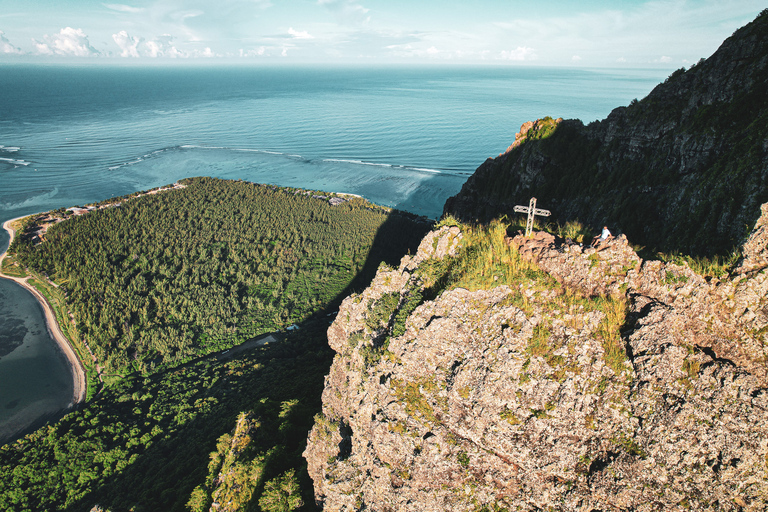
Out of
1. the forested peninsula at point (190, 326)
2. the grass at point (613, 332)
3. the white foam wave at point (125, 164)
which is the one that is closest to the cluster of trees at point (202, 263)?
the forested peninsula at point (190, 326)

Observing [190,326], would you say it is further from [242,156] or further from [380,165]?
[242,156]

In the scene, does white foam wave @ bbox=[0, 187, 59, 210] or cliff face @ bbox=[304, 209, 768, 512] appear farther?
white foam wave @ bbox=[0, 187, 59, 210]

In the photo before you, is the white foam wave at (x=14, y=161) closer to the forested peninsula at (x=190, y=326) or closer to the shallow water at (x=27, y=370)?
the forested peninsula at (x=190, y=326)

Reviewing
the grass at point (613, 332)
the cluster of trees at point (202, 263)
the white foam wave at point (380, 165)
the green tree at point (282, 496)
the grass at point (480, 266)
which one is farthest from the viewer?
the white foam wave at point (380, 165)

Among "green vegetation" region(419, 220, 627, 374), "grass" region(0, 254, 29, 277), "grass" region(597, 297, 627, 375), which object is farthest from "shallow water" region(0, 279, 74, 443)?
"grass" region(597, 297, 627, 375)

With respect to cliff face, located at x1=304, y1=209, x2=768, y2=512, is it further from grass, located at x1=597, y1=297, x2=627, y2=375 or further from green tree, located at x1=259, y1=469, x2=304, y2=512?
green tree, located at x1=259, y1=469, x2=304, y2=512

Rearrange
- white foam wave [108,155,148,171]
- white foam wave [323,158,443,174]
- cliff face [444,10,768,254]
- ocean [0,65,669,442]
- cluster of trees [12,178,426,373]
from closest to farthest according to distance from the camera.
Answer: cliff face [444,10,768,254], cluster of trees [12,178,426,373], ocean [0,65,669,442], white foam wave [323,158,443,174], white foam wave [108,155,148,171]
